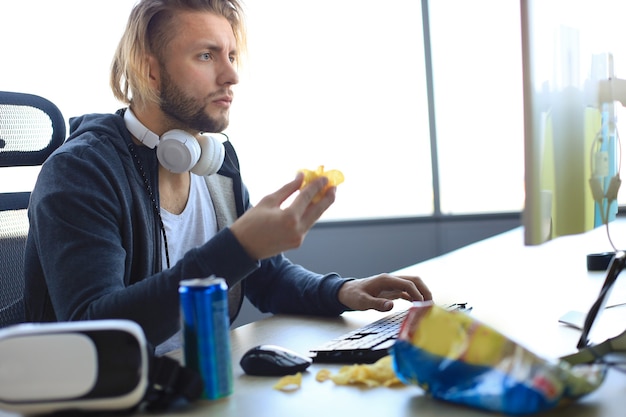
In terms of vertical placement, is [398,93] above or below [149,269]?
above

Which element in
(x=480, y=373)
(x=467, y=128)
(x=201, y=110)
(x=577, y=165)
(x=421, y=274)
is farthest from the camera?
(x=467, y=128)

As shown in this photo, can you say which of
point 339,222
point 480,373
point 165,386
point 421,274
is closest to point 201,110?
point 421,274

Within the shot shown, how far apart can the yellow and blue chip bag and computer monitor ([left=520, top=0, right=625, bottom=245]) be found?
14 centimetres

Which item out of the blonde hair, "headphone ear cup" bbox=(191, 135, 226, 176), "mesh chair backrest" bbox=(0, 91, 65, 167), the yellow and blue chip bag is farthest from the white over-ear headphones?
the yellow and blue chip bag

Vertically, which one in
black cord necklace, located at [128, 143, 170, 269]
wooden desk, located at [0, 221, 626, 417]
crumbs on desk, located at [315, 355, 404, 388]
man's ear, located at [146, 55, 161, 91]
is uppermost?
man's ear, located at [146, 55, 161, 91]

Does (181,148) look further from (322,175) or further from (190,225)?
(322,175)

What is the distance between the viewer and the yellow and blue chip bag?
76 cm

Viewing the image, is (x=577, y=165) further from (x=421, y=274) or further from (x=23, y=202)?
(x=23, y=202)

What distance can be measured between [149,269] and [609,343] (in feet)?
2.87

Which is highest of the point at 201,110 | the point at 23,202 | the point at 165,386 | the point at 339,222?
the point at 201,110

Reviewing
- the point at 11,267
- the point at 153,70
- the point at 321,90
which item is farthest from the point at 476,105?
the point at 11,267

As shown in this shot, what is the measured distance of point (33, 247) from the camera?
1452mm

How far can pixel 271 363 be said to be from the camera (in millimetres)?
988

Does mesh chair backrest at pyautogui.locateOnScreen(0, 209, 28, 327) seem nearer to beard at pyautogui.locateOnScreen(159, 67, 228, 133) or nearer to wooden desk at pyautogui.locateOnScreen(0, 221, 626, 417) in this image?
beard at pyautogui.locateOnScreen(159, 67, 228, 133)
